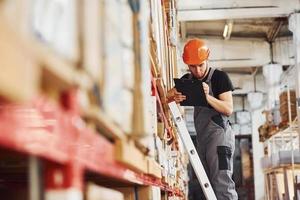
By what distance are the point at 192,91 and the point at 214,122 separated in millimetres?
478

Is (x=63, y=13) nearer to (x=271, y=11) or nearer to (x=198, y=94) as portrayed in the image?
(x=198, y=94)

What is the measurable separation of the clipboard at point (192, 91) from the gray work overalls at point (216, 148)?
0.30 meters

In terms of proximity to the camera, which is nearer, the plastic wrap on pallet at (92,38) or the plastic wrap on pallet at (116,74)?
the plastic wrap on pallet at (92,38)

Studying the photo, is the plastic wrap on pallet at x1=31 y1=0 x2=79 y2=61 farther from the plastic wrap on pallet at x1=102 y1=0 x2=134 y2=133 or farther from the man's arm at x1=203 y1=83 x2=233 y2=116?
the man's arm at x1=203 y1=83 x2=233 y2=116

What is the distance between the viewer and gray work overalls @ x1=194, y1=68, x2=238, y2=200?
5.84 meters

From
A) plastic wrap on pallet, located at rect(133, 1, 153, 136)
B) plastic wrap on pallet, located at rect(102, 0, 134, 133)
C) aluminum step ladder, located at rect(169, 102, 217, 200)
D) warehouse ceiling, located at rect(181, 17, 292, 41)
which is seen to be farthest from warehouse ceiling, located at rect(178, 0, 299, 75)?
plastic wrap on pallet, located at rect(102, 0, 134, 133)

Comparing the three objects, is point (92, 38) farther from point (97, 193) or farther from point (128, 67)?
point (97, 193)

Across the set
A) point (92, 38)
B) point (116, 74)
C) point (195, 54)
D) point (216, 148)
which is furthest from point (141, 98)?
point (195, 54)

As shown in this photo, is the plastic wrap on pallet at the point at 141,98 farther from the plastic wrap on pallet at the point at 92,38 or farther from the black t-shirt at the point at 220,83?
the black t-shirt at the point at 220,83

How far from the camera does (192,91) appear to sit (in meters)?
5.79

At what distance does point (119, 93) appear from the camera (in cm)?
170

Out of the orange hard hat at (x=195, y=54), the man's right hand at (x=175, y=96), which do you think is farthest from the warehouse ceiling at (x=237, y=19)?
the man's right hand at (x=175, y=96)

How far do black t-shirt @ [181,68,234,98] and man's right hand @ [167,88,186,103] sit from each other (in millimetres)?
452

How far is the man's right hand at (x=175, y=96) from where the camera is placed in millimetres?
5684
